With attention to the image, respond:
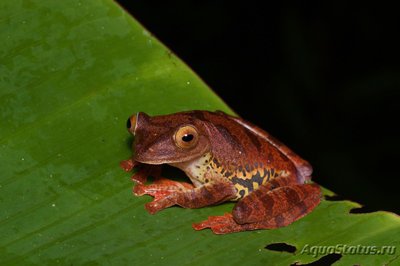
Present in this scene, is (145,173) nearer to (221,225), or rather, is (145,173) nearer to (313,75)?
(221,225)

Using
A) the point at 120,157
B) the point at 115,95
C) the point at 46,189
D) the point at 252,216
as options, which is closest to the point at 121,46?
the point at 115,95

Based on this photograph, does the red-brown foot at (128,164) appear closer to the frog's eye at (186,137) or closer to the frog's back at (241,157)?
the frog's eye at (186,137)

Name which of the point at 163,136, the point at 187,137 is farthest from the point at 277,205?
the point at 163,136

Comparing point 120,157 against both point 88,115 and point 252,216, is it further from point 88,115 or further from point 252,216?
point 252,216

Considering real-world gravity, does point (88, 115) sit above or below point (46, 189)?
above

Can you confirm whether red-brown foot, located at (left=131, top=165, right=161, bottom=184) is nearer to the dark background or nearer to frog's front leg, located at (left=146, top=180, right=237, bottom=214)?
frog's front leg, located at (left=146, top=180, right=237, bottom=214)

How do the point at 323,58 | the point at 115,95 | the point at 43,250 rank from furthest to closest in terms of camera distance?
1. the point at 323,58
2. the point at 115,95
3. the point at 43,250

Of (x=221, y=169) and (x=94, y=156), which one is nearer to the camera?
(x=94, y=156)

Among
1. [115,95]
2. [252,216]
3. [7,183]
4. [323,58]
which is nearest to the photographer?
[7,183]

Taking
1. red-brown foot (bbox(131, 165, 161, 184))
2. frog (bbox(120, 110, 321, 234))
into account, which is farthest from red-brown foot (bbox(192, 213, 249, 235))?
red-brown foot (bbox(131, 165, 161, 184))
